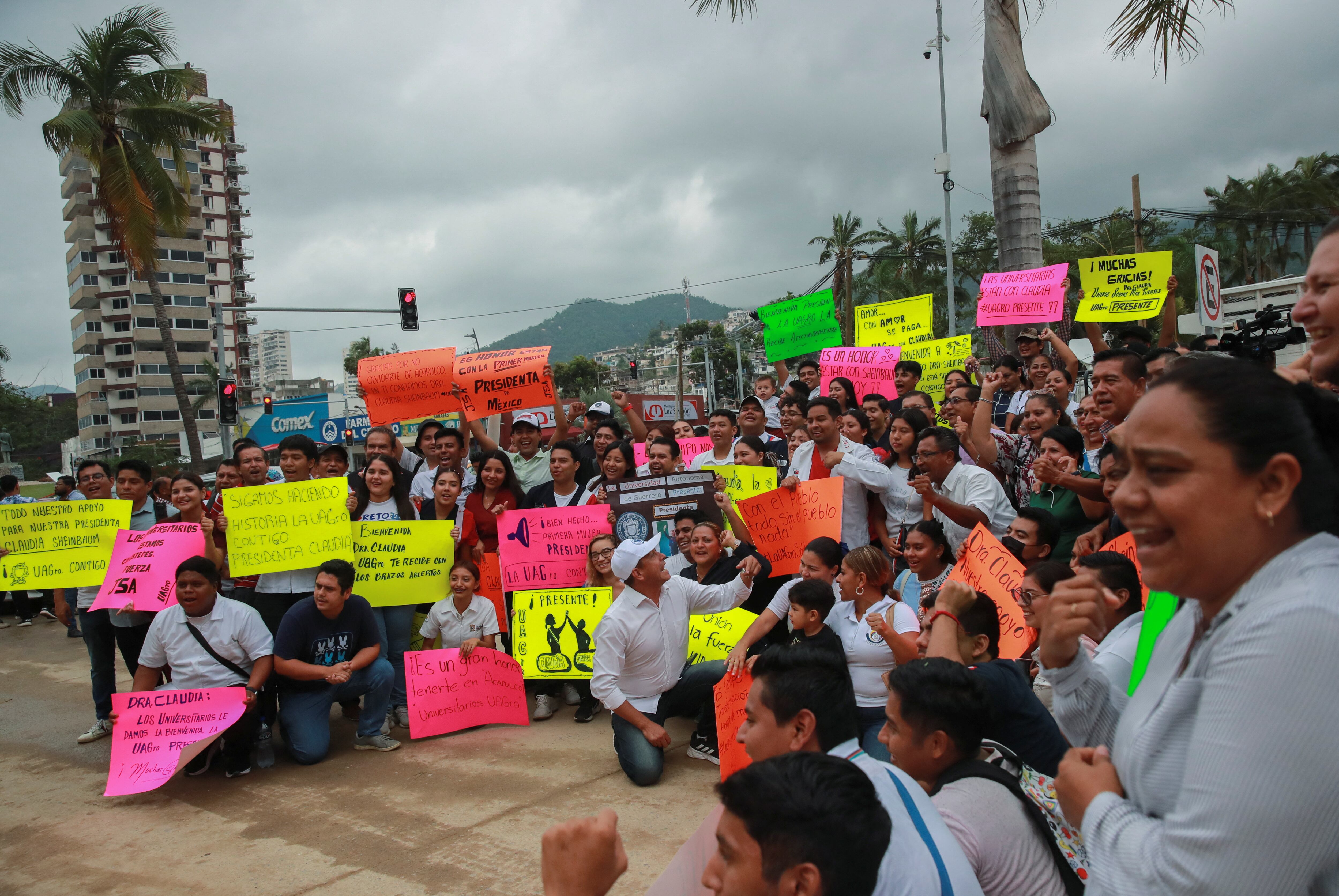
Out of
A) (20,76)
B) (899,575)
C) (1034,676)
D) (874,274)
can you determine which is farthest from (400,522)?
(874,274)

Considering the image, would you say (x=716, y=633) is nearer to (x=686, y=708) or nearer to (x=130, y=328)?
(x=686, y=708)

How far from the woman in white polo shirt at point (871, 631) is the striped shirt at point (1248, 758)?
320 centimetres

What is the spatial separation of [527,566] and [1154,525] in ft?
20.4

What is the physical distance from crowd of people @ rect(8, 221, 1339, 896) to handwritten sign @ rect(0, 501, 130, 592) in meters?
0.26

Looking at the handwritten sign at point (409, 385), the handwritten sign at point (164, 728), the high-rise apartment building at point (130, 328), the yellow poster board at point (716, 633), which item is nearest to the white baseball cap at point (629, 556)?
the yellow poster board at point (716, 633)

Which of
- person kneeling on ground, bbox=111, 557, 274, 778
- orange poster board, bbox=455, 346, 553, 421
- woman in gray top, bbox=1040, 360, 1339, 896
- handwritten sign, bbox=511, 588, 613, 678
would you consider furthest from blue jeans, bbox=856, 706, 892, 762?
orange poster board, bbox=455, 346, 553, 421

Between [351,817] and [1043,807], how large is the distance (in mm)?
4253

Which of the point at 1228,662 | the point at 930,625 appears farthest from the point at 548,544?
the point at 1228,662

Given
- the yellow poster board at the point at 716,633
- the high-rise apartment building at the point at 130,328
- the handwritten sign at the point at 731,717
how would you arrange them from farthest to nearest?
1. the high-rise apartment building at the point at 130,328
2. the yellow poster board at the point at 716,633
3. the handwritten sign at the point at 731,717

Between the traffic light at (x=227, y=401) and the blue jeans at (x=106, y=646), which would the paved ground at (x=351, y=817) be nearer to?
the blue jeans at (x=106, y=646)

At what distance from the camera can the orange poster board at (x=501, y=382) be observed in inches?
337

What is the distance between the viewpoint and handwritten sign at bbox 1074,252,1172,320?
8.42 metres

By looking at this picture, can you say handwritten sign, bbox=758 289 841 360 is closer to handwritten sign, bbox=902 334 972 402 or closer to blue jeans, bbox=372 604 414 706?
handwritten sign, bbox=902 334 972 402

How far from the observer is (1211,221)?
51.0m
